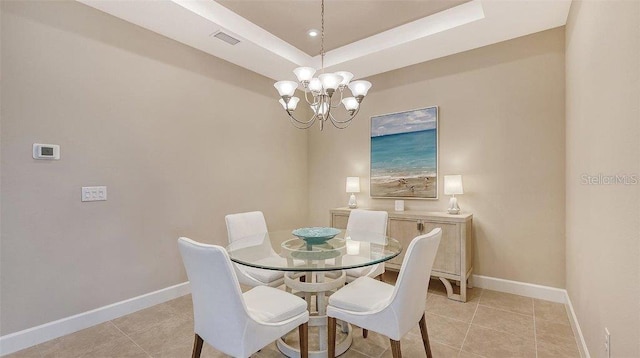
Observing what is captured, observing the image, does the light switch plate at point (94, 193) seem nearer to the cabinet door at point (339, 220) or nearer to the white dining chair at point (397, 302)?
the white dining chair at point (397, 302)

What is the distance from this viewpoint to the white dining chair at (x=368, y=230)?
2.51 metres

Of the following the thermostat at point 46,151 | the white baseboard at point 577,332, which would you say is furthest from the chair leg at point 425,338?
the thermostat at point 46,151

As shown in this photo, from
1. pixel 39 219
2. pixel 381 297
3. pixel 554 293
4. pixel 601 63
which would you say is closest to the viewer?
pixel 601 63

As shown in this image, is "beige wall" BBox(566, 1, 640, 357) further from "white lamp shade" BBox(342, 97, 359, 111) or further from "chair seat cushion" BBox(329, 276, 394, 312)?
"white lamp shade" BBox(342, 97, 359, 111)

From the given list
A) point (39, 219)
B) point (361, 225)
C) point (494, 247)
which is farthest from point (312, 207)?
point (39, 219)

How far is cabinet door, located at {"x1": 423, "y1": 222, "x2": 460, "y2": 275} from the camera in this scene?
294cm

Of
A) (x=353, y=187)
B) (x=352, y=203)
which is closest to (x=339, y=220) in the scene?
(x=352, y=203)

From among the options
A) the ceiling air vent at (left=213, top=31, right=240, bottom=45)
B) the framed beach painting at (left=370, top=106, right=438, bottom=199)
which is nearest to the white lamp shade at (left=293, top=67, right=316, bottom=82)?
the ceiling air vent at (left=213, top=31, right=240, bottom=45)

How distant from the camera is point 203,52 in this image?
3.28 meters

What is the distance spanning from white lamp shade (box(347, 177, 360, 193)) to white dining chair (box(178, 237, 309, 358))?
99.0 inches

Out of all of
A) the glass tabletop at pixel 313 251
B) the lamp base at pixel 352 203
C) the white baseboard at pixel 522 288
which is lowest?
the white baseboard at pixel 522 288

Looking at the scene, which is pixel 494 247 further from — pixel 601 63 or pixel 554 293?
pixel 601 63

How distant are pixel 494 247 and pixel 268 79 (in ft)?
11.6

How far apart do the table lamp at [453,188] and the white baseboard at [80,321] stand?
3.08 meters
